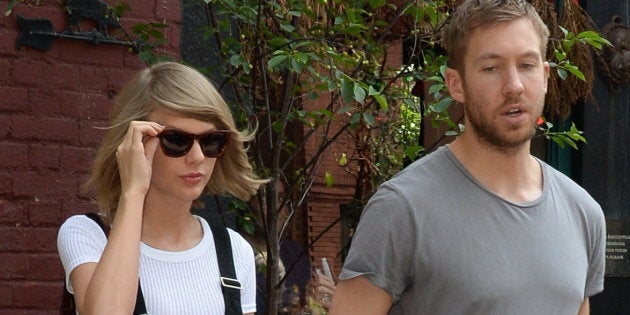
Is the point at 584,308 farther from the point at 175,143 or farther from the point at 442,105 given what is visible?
the point at 442,105

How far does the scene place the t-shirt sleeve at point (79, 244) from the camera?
328 cm

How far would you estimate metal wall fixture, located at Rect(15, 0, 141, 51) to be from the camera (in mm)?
5445

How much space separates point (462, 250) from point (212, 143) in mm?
848

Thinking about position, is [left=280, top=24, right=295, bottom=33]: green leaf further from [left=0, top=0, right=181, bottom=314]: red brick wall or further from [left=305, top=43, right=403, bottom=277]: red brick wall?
[left=305, top=43, right=403, bottom=277]: red brick wall

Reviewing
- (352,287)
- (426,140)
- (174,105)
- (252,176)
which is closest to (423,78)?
(252,176)

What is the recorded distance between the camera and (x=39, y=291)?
535 centimetres

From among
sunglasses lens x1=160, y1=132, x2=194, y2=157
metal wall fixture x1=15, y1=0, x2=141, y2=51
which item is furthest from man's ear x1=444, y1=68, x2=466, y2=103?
metal wall fixture x1=15, y1=0, x2=141, y2=51

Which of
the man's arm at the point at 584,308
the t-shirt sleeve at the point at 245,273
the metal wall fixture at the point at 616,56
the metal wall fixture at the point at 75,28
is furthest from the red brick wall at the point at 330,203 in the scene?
the man's arm at the point at 584,308

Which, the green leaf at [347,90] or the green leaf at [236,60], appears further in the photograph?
the green leaf at [236,60]

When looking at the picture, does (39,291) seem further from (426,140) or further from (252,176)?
(426,140)

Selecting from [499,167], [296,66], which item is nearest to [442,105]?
[296,66]

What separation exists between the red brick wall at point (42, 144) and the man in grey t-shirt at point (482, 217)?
2.63m

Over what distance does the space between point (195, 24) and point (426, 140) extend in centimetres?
310

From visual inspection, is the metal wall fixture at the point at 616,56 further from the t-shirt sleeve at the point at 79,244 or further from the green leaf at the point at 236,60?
the t-shirt sleeve at the point at 79,244
